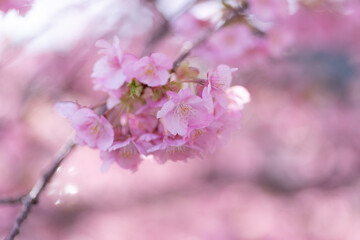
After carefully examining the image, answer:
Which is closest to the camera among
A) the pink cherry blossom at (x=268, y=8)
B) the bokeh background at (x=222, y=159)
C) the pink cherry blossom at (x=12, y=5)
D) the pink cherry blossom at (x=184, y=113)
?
the pink cherry blossom at (x=184, y=113)

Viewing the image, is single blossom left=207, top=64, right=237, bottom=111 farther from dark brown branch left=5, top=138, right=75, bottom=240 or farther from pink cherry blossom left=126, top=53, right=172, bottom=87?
dark brown branch left=5, top=138, right=75, bottom=240

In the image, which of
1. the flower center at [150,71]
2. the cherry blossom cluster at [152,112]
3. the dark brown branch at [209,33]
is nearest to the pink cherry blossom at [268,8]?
Answer: the dark brown branch at [209,33]

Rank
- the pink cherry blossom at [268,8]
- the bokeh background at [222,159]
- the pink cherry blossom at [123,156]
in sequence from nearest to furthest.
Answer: the pink cherry blossom at [123,156]
the pink cherry blossom at [268,8]
the bokeh background at [222,159]

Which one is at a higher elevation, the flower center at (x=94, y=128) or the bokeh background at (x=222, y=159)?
the flower center at (x=94, y=128)

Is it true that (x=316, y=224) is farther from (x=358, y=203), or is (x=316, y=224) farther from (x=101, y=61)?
(x=101, y=61)

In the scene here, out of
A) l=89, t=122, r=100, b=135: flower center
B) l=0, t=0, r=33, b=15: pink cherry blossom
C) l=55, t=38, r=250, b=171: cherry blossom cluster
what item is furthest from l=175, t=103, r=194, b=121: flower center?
l=0, t=0, r=33, b=15: pink cherry blossom

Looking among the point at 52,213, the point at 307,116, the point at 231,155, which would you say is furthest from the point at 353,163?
the point at 52,213

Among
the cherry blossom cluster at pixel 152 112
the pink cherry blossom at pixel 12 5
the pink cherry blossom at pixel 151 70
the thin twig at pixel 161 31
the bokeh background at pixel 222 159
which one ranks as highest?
the pink cherry blossom at pixel 12 5

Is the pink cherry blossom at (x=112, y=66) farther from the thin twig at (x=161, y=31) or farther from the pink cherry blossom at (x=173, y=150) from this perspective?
the thin twig at (x=161, y=31)
